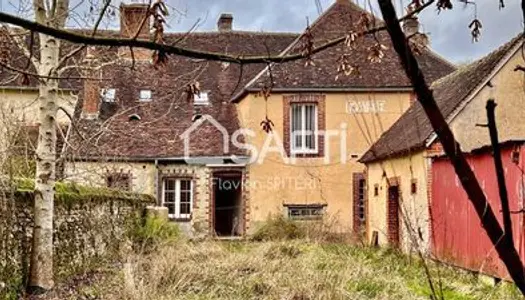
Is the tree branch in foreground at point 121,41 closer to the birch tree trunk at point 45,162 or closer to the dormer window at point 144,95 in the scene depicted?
the birch tree trunk at point 45,162

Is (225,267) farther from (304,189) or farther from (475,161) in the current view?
(304,189)

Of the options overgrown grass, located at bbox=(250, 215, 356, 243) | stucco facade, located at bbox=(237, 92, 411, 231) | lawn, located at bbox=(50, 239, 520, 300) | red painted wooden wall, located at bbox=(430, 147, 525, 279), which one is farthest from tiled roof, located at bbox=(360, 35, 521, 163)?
stucco facade, located at bbox=(237, 92, 411, 231)

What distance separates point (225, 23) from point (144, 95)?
6770mm

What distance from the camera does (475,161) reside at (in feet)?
45.9

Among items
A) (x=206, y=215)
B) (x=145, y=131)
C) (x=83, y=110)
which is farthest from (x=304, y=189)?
(x=83, y=110)

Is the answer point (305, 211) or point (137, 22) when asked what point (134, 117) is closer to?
point (305, 211)

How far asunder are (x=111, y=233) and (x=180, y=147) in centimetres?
1158

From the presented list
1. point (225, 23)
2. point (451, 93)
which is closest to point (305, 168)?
point (451, 93)

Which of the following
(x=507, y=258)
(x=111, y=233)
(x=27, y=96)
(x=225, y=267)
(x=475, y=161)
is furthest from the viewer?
(x=27, y=96)

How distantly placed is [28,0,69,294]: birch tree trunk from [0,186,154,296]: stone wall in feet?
0.56

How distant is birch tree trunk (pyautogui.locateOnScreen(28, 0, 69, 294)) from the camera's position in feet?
37.4

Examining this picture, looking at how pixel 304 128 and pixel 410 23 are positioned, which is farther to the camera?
pixel 304 128

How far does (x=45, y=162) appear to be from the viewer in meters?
11.7

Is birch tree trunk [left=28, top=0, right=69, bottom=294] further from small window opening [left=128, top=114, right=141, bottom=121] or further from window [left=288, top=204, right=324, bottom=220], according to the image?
small window opening [left=128, top=114, right=141, bottom=121]
